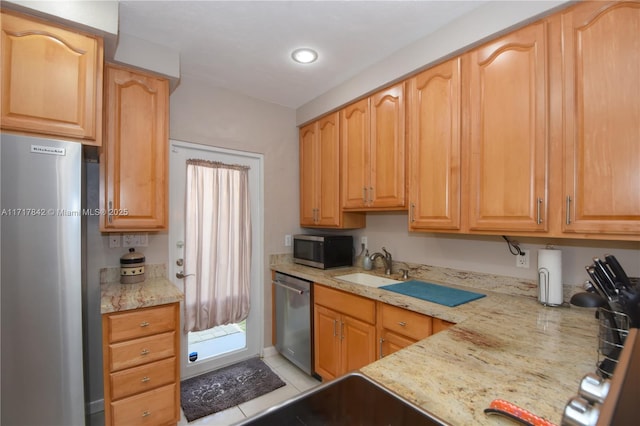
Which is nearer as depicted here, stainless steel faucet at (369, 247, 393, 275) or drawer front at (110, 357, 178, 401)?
drawer front at (110, 357, 178, 401)

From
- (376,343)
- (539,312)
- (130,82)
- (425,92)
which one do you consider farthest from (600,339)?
(130,82)

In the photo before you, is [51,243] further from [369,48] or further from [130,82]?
[369,48]

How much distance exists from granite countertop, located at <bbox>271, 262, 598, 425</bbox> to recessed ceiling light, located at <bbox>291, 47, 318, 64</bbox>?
1.88 meters

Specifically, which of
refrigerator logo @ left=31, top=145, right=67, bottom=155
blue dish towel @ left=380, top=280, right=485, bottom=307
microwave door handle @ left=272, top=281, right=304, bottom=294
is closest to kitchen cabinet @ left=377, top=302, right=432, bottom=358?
blue dish towel @ left=380, top=280, right=485, bottom=307

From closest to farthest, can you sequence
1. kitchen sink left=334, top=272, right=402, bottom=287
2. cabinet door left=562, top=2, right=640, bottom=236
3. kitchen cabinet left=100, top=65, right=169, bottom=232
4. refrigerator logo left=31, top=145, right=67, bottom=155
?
cabinet door left=562, top=2, right=640, bottom=236 → refrigerator logo left=31, top=145, right=67, bottom=155 → kitchen cabinet left=100, top=65, right=169, bottom=232 → kitchen sink left=334, top=272, right=402, bottom=287

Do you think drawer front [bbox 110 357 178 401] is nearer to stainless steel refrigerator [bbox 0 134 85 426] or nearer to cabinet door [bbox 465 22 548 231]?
stainless steel refrigerator [bbox 0 134 85 426]

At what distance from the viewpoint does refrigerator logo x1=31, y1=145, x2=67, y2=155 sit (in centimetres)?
139

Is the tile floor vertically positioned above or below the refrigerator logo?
below

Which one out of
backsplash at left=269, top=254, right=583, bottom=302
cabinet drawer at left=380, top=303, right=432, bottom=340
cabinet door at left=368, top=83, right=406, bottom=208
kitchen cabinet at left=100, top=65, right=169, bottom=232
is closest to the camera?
cabinet drawer at left=380, top=303, right=432, bottom=340

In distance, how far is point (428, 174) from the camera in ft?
6.57

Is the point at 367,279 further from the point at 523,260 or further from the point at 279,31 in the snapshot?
the point at 279,31

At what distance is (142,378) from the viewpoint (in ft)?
5.81

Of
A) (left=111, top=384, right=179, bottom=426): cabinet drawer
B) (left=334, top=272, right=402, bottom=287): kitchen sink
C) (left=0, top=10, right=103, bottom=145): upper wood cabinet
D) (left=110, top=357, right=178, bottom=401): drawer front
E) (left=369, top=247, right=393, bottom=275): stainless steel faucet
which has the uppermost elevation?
(left=0, top=10, right=103, bottom=145): upper wood cabinet

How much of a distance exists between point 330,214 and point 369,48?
1.43 metres
